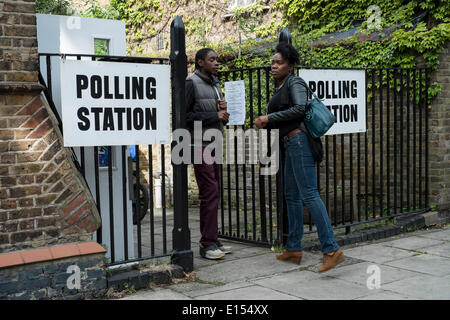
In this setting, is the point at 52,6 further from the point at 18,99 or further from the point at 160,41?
the point at 18,99

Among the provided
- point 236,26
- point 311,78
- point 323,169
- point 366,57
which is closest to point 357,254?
point 311,78

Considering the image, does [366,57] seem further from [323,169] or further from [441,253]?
[441,253]

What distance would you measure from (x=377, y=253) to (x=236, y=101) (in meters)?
2.27

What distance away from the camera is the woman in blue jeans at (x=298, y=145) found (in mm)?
4828

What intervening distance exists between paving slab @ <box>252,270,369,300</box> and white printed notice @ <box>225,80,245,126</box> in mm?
1918

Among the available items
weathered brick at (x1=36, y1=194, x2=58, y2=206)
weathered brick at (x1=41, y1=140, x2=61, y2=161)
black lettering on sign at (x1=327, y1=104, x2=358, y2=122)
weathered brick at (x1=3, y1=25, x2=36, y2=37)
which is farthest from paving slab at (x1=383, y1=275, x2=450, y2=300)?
weathered brick at (x1=3, y1=25, x2=36, y2=37)

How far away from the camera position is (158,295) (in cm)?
424

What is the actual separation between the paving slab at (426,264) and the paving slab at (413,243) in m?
0.43

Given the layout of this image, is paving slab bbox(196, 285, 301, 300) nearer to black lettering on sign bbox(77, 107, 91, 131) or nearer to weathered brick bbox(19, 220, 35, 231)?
weathered brick bbox(19, 220, 35, 231)

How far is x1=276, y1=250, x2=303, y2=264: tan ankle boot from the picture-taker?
508cm

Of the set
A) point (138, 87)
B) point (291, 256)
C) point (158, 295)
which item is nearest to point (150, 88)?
point (138, 87)

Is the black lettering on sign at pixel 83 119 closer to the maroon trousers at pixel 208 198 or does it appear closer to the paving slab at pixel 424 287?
the maroon trousers at pixel 208 198

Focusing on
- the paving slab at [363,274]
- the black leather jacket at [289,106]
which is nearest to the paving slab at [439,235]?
the paving slab at [363,274]
